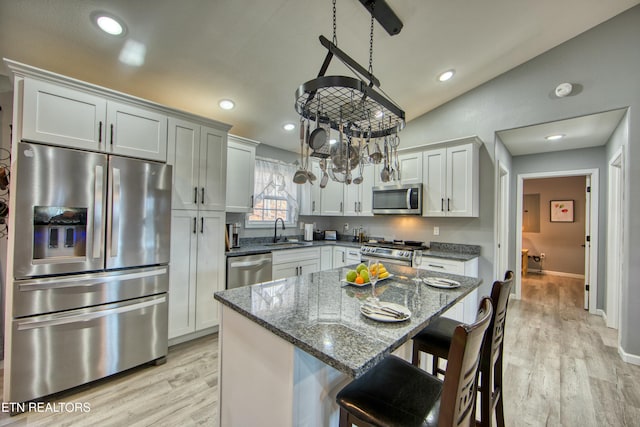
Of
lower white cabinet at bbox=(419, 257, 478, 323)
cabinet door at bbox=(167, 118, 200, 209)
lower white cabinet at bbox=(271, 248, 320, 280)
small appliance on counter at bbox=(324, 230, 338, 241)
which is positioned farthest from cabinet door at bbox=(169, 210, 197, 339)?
lower white cabinet at bbox=(419, 257, 478, 323)

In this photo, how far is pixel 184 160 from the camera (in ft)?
8.86

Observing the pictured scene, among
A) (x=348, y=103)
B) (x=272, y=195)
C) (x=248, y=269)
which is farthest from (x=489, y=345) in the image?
(x=272, y=195)

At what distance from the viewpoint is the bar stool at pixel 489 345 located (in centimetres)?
139

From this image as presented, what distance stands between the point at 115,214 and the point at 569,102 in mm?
4745

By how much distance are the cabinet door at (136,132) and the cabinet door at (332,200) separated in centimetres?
271

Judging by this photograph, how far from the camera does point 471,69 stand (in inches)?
125

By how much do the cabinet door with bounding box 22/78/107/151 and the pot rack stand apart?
1.79 meters

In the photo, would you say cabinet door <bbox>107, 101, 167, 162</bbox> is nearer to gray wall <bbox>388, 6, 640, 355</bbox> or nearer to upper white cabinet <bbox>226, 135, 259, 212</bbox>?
upper white cabinet <bbox>226, 135, 259, 212</bbox>

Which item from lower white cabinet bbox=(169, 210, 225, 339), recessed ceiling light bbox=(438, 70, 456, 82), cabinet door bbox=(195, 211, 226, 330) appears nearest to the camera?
lower white cabinet bbox=(169, 210, 225, 339)

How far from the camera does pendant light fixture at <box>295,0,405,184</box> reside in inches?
54.0

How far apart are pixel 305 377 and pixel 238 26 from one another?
2.57 meters

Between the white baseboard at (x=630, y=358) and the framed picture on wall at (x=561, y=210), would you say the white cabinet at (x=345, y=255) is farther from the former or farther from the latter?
the framed picture on wall at (x=561, y=210)

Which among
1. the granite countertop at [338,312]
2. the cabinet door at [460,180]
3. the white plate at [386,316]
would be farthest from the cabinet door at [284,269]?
the white plate at [386,316]

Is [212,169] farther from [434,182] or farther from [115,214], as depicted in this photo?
[434,182]
